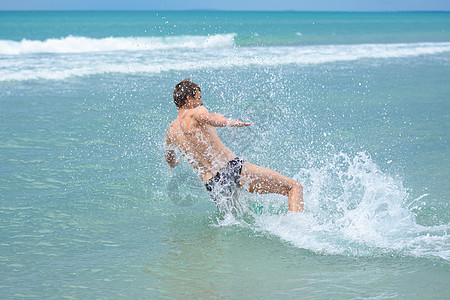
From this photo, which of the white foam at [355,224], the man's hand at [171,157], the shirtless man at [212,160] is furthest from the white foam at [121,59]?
the white foam at [355,224]

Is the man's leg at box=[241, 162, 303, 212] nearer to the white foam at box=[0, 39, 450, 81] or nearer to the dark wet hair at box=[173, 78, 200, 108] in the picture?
the dark wet hair at box=[173, 78, 200, 108]

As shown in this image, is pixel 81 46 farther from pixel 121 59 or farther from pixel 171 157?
pixel 171 157

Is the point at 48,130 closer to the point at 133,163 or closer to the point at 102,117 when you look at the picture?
the point at 102,117

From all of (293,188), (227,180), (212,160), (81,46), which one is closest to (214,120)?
(212,160)

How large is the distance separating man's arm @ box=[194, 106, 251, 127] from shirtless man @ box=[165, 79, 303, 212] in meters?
0.06

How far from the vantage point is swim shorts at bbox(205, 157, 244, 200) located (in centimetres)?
500

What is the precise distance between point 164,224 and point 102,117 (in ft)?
17.1

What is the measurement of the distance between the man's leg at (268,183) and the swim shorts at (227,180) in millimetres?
68

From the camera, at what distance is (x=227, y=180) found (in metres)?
5.04

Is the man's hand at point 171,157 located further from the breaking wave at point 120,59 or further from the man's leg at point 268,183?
the breaking wave at point 120,59

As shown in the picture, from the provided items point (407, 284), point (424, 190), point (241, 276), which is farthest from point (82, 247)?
point (424, 190)

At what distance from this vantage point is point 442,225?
5.01 meters

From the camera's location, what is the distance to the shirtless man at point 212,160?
4883 millimetres

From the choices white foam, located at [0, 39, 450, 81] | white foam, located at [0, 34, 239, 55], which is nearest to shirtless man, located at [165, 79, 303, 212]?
white foam, located at [0, 39, 450, 81]
